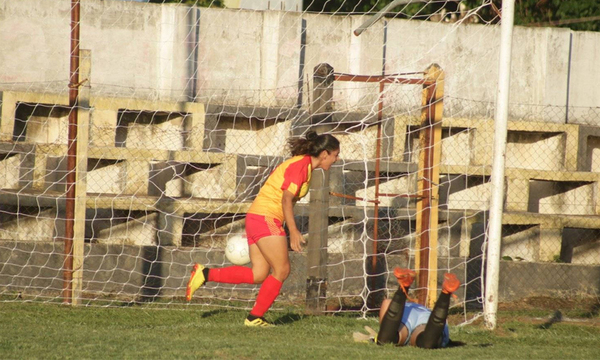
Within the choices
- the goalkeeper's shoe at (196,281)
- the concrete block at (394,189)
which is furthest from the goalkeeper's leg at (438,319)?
the concrete block at (394,189)

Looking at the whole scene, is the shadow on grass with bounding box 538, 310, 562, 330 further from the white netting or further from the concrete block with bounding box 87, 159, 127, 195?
the concrete block with bounding box 87, 159, 127, 195

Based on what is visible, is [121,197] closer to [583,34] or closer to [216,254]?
[216,254]

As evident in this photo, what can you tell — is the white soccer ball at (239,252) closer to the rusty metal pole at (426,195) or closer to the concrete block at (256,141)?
the rusty metal pole at (426,195)

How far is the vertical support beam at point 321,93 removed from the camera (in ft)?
28.7

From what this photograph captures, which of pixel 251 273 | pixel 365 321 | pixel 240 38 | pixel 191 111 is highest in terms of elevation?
pixel 240 38

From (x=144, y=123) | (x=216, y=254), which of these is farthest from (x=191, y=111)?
(x=216, y=254)

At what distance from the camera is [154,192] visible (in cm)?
1071

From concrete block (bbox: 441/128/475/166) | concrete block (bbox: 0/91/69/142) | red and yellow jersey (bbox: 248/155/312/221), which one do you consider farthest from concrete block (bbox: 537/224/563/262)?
concrete block (bbox: 0/91/69/142)

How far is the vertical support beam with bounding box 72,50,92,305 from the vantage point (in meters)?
8.48

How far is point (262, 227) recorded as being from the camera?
7.13 meters

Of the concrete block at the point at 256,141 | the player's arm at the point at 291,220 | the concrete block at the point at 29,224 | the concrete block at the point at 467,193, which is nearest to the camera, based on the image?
the player's arm at the point at 291,220

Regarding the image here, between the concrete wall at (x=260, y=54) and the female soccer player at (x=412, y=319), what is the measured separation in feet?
16.9

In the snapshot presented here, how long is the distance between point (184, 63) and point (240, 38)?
859 mm

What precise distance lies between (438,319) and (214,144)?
6.04 m
